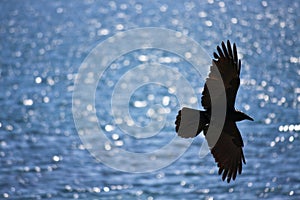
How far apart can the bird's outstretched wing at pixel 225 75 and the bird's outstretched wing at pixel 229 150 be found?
1.03ft

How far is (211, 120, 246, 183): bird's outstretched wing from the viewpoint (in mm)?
6934

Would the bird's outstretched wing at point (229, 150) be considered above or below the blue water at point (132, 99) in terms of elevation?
below

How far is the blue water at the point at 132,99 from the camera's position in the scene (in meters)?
13.1

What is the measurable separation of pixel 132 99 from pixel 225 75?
12.9 metres

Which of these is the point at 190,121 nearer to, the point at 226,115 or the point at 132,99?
the point at 226,115

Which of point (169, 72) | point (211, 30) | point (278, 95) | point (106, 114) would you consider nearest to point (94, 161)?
point (106, 114)

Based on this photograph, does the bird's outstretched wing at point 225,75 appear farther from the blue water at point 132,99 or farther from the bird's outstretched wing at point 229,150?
the blue water at point 132,99

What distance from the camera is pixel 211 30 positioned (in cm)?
2856

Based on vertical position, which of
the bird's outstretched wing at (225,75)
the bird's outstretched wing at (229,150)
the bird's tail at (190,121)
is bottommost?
the bird's outstretched wing at (229,150)

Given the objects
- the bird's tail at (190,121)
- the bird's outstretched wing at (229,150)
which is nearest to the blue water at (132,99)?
the bird's outstretched wing at (229,150)

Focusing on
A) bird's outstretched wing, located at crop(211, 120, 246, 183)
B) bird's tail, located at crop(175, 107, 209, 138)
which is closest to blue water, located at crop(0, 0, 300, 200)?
bird's outstretched wing, located at crop(211, 120, 246, 183)

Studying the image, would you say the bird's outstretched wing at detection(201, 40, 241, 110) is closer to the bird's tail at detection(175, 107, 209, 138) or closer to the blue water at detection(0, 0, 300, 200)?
the bird's tail at detection(175, 107, 209, 138)

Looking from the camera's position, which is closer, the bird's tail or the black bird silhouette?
the black bird silhouette

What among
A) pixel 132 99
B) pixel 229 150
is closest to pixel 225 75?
pixel 229 150
